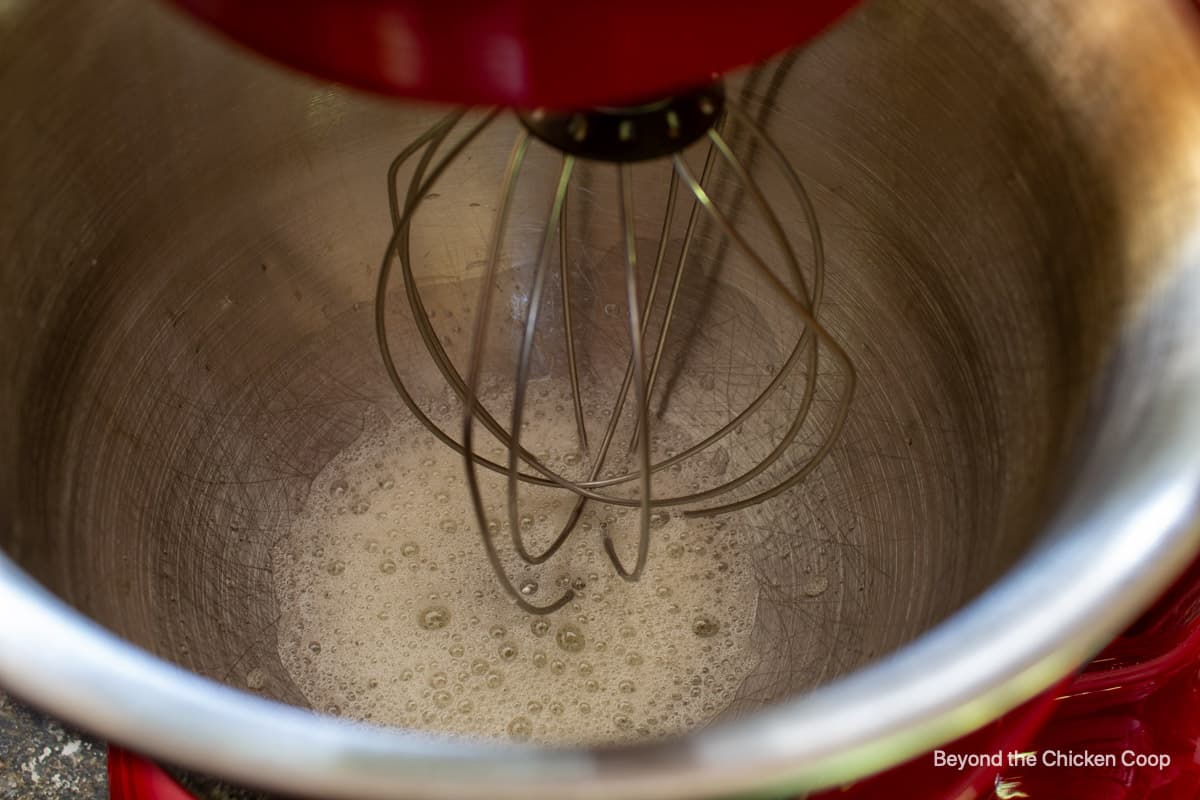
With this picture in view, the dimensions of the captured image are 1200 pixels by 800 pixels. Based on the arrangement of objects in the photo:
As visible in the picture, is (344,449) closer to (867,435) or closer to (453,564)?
(453,564)

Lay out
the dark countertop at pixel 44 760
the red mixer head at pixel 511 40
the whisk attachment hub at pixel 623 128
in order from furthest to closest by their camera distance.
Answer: the dark countertop at pixel 44 760, the whisk attachment hub at pixel 623 128, the red mixer head at pixel 511 40

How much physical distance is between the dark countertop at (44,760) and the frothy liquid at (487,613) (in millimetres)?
256

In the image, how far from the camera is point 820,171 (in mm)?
760

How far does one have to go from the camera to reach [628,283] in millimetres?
508

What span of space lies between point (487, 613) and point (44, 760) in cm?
40

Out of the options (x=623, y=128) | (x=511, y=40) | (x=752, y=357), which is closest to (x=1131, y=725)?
(x=752, y=357)

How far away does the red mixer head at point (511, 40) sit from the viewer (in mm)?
334

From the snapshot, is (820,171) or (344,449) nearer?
(820,171)

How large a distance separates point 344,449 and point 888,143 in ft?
1.54

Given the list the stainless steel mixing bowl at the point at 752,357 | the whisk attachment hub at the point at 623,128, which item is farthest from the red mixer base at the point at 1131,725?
the whisk attachment hub at the point at 623,128

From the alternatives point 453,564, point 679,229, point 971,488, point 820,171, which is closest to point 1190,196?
point 971,488

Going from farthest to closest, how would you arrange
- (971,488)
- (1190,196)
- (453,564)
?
1. (453,564)
2. (971,488)
3. (1190,196)

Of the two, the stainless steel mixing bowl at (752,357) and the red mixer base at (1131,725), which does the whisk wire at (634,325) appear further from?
the red mixer base at (1131,725)

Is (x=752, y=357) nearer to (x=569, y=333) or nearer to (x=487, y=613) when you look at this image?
(x=569, y=333)
